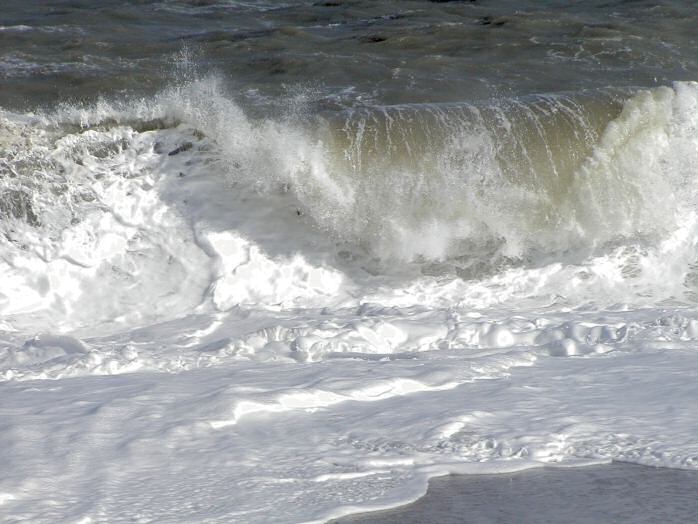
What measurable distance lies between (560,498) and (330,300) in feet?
12.2

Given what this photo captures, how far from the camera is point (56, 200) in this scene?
8180mm

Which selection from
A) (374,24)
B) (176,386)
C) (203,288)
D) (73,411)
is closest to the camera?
(73,411)

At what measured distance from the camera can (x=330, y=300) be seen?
7.85 m

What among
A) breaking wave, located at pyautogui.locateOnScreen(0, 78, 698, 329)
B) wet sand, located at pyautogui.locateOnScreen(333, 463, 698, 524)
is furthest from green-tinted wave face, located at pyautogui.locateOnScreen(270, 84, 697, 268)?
wet sand, located at pyautogui.locateOnScreen(333, 463, 698, 524)

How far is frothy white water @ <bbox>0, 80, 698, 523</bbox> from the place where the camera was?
4707mm

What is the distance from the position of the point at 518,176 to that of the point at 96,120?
3.26m

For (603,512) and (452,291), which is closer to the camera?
(603,512)

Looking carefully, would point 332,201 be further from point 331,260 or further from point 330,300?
A: point 330,300

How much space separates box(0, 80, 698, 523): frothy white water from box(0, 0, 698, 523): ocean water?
0.02 m

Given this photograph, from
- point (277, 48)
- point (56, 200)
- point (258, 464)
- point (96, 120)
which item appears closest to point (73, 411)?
point (258, 464)

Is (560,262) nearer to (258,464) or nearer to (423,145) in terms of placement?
(423,145)

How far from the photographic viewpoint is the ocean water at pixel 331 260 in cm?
477

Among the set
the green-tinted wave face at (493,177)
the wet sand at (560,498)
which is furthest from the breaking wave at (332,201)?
the wet sand at (560,498)

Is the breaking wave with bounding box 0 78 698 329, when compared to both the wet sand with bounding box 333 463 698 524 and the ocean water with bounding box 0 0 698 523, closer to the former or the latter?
the ocean water with bounding box 0 0 698 523
